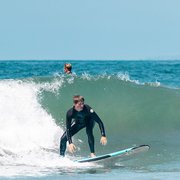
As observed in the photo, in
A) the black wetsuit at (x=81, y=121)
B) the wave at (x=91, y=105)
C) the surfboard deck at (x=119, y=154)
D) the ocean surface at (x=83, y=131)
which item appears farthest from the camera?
the wave at (x=91, y=105)

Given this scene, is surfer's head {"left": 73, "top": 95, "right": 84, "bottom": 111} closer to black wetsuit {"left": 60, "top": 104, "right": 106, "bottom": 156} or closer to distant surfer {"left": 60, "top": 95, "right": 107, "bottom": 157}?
distant surfer {"left": 60, "top": 95, "right": 107, "bottom": 157}

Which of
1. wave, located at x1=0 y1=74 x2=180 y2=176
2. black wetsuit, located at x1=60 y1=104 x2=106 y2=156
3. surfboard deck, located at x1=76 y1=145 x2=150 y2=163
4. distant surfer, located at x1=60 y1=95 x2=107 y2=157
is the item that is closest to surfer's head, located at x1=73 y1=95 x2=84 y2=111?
distant surfer, located at x1=60 y1=95 x2=107 y2=157

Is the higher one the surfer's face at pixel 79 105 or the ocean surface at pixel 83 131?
the surfer's face at pixel 79 105

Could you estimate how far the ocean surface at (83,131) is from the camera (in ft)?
39.8

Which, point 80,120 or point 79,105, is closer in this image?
point 79,105

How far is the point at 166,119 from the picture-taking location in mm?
18828

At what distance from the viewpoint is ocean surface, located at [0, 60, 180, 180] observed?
12125 millimetres

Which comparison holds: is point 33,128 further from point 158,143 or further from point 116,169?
point 116,169

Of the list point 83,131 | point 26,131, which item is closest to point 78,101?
point 26,131

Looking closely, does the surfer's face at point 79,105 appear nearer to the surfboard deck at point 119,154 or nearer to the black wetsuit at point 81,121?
the black wetsuit at point 81,121

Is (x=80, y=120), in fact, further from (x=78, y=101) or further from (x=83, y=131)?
(x=83, y=131)

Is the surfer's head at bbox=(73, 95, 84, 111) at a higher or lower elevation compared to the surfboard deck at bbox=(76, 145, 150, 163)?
higher

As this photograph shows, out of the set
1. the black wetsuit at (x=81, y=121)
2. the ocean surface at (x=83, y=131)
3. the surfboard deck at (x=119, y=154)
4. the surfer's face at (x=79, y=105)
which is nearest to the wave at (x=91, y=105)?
the ocean surface at (x=83, y=131)

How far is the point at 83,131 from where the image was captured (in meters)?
16.6
